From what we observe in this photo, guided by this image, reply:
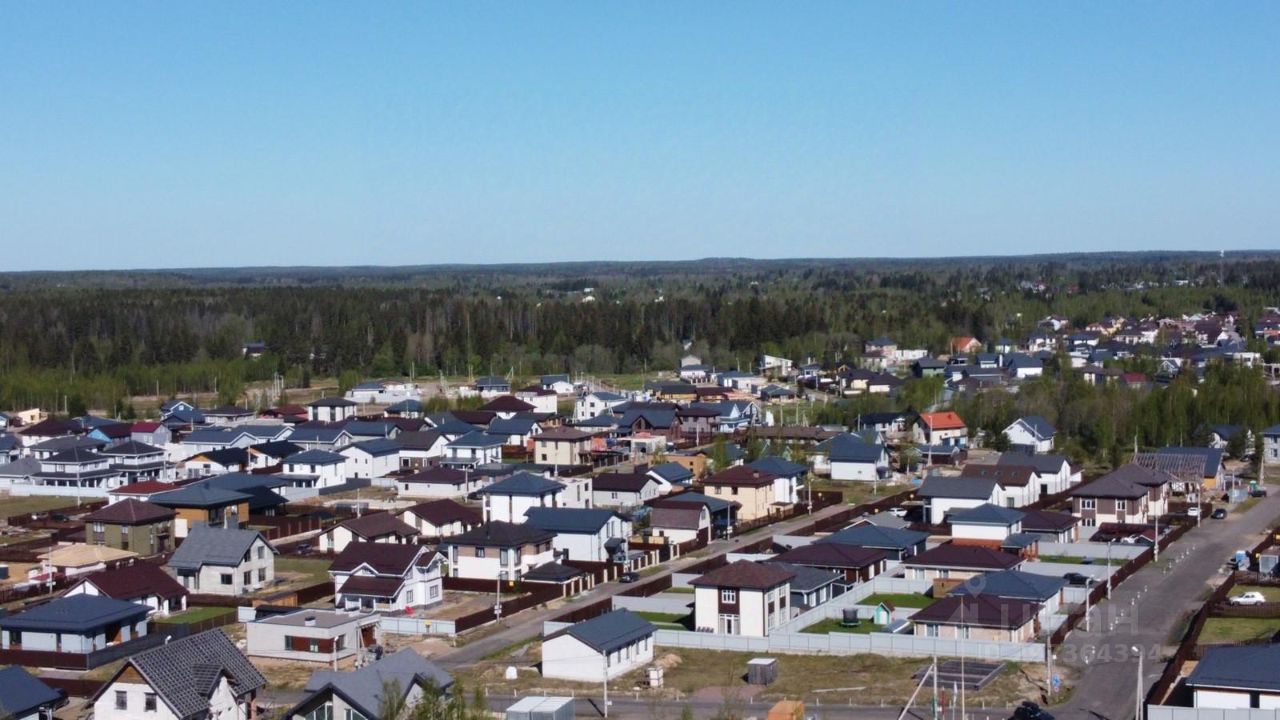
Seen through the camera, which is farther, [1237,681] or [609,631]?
[609,631]

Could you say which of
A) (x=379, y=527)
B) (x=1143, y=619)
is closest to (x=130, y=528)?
(x=379, y=527)

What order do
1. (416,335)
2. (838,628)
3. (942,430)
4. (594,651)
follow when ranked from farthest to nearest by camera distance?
(416,335) → (942,430) → (838,628) → (594,651)

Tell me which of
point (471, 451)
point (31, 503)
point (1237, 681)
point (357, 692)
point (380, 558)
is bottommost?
point (31, 503)

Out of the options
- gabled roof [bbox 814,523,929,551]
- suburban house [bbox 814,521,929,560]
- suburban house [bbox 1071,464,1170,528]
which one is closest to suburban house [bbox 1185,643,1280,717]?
suburban house [bbox 814,521,929,560]

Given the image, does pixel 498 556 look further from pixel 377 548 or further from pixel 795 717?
pixel 795 717

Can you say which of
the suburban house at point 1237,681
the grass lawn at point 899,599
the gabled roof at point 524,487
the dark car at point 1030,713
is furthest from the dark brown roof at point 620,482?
the suburban house at point 1237,681

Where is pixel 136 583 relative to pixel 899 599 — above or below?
above

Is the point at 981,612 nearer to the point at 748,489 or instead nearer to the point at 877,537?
the point at 877,537
